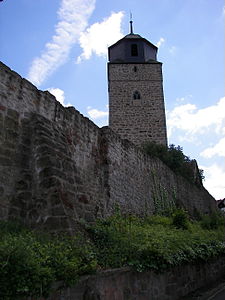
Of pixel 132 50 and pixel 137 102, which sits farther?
pixel 132 50

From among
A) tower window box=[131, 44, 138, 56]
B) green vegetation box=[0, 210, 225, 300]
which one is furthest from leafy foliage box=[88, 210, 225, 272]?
tower window box=[131, 44, 138, 56]

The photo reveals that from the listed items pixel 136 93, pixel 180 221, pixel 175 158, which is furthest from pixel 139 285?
pixel 136 93

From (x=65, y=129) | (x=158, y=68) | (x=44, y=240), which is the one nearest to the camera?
(x=44, y=240)

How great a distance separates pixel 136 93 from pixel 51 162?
2073 cm

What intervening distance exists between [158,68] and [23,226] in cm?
2395

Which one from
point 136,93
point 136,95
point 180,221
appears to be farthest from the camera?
point 136,93

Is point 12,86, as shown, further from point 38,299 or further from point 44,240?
point 38,299

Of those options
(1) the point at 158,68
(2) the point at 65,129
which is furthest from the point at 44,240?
(1) the point at 158,68

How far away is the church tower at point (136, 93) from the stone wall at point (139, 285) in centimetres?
1644

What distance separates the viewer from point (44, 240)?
4.55 metres

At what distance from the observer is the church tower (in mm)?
24172

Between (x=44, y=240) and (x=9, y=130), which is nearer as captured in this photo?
(x=44, y=240)

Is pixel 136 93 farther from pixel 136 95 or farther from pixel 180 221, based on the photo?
pixel 180 221

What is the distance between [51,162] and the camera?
5.80m
